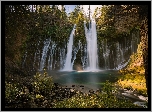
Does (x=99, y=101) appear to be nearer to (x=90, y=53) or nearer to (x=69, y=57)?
(x=90, y=53)

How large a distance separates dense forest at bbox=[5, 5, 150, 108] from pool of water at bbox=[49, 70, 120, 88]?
0.55 feet

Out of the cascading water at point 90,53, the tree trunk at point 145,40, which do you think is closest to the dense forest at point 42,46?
the tree trunk at point 145,40

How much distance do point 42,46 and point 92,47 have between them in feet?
5.45

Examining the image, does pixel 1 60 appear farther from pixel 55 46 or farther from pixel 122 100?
pixel 122 100

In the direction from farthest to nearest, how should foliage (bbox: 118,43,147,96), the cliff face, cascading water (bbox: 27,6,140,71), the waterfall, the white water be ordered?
the white water, cascading water (bbox: 27,6,140,71), the waterfall, the cliff face, foliage (bbox: 118,43,147,96)

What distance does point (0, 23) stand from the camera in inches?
243

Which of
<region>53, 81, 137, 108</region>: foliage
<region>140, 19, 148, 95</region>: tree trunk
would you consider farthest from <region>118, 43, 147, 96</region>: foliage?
<region>53, 81, 137, 108</region>: foliage

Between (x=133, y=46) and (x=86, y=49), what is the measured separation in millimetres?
1702

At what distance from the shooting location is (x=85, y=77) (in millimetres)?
6676

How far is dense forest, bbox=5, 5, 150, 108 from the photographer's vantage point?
249 inches

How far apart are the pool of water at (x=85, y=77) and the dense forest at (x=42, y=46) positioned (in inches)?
6.6

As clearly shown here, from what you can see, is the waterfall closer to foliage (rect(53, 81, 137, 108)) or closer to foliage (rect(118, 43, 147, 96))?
foliage (rect(53, 81, 137, 108))

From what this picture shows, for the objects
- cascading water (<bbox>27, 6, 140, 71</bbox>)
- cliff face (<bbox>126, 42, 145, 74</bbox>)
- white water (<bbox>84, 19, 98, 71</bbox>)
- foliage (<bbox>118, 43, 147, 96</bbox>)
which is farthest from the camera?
white water (<bbox>84, 19, 98, 71</bbox>)

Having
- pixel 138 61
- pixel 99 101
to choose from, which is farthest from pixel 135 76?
pixel 99 101
